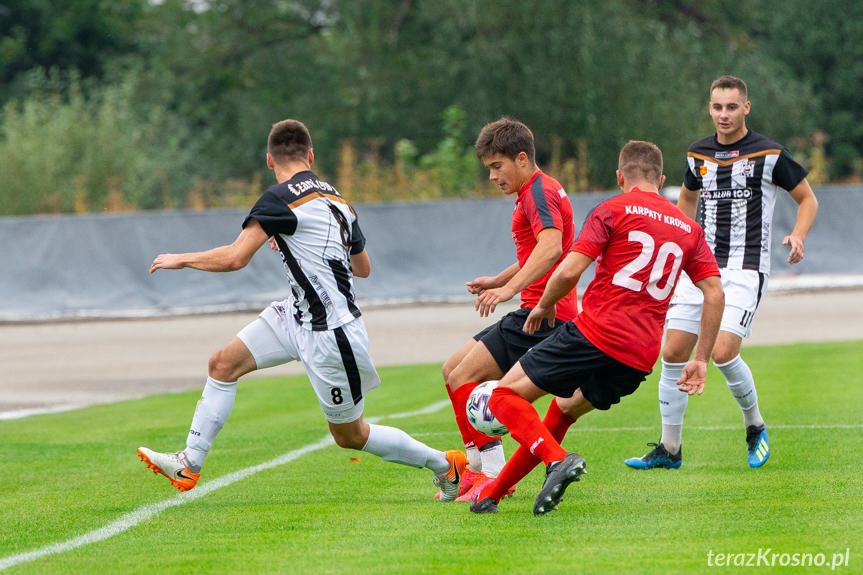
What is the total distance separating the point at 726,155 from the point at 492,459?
260cm

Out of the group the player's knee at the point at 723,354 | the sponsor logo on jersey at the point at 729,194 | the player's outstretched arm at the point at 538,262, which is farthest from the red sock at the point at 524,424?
the sponsor logo on jersey at the point at 729,194

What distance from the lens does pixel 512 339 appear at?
6641 mm

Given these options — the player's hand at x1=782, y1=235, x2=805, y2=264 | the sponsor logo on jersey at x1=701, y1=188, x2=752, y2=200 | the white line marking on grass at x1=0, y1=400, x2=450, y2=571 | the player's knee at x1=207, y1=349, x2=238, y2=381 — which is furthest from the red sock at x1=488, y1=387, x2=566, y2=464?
the sponsor logo on jersey at x1=701, y1=188, x2=752, y2=200

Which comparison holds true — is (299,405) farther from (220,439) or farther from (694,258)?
(694,258)

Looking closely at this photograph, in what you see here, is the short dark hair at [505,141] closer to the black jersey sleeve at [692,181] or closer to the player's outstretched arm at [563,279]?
the player's outstretched arm at [563,279]

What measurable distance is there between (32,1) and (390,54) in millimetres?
18567

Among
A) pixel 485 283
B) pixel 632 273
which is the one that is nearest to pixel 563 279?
pixel 632 273

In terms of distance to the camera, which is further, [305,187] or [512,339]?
[512,339]

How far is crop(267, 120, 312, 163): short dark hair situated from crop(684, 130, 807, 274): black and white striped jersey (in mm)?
2834

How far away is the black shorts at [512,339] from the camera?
21.7 ft

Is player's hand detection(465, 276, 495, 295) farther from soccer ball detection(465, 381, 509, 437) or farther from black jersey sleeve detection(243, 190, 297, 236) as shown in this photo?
black jersey sleeve detection(243, 190, 297, 236)

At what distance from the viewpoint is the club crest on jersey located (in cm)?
793

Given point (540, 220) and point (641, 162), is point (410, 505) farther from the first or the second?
point (641, 162)

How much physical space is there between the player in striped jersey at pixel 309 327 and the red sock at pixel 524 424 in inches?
32.1
